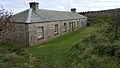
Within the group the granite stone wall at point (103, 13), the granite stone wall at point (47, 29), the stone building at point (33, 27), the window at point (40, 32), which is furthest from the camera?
the granite stone wall at point (103, 13)

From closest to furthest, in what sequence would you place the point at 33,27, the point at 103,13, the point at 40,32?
the point at 33,27 < the point at 40,32 < the point at 103,13

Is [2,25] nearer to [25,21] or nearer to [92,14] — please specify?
[25,21]

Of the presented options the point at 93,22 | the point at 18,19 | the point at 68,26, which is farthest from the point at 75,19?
the point at 18,19

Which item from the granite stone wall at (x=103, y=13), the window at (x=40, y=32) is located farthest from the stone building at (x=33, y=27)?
the granite stone wall at (x=103, y=13)

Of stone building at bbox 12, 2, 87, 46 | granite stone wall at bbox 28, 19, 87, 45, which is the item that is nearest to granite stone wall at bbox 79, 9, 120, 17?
granite stone wall at bbox 28, 19, 87, 45

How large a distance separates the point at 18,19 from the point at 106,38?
12.5m

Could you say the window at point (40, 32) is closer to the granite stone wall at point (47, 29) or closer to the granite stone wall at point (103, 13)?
the granite stone wall at point (47, 29)

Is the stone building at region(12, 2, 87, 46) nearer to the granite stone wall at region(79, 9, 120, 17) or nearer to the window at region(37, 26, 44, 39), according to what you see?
the window at region(37, 26, 44, 39)

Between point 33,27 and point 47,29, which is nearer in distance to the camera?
point 33,27

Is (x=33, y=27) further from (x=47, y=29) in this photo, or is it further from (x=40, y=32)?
(x=47, y=29)

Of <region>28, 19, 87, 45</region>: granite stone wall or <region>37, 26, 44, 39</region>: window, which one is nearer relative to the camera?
<region>28, 19, 87, 45</region>: granite stone wall

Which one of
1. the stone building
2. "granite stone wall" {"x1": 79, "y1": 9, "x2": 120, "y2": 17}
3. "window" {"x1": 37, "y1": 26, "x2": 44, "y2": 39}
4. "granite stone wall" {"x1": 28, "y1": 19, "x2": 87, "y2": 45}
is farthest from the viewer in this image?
"granite stone wall" {"x1": 79, "y1": 9, "x2": 120, "y2": 17}

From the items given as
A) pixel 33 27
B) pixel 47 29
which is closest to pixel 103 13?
pixel 47 29

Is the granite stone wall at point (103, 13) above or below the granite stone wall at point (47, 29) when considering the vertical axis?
above
